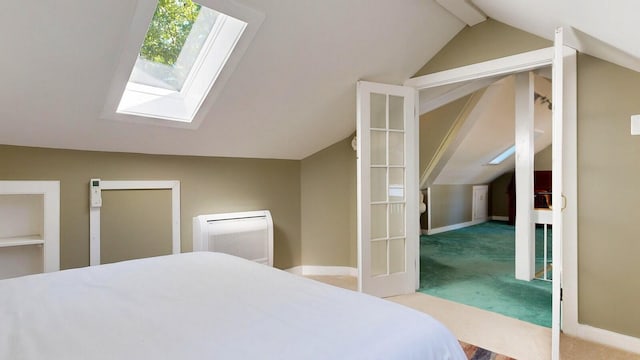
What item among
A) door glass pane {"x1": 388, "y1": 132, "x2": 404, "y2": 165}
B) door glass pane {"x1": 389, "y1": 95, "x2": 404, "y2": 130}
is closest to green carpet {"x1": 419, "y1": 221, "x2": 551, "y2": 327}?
door glass pane {"x1": 388, "y1": 132, "x2": 404, "y2": 165}

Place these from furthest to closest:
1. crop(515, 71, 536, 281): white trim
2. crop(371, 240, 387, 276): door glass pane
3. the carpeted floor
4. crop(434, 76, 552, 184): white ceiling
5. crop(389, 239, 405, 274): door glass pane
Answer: crop(434, 76, 552, 184): white ceiling → crop(515, 71, 536, 281): white trim → crop(389, 239, 405, 274): door glass pane → crop(371, 240, 387, 276): door glass pane → the carpeted floor

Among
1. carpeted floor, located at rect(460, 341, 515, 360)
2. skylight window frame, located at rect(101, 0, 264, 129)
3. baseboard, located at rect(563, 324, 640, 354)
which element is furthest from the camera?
baseboard, located at rect(563, 324, 640, 354)

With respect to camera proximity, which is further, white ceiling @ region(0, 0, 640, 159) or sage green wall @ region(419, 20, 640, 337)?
sage green wall @ region(419, 20, 640, 337)

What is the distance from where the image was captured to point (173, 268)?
66.3 inches

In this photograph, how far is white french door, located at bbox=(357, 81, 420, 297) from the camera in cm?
299

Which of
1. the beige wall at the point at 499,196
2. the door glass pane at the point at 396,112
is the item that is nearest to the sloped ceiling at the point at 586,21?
the door glass pane at the point at 396,112

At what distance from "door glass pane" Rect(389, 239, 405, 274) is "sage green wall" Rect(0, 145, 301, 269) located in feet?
3.72

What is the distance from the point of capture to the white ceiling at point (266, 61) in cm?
169

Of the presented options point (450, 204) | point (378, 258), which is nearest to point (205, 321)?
point (378, 258)

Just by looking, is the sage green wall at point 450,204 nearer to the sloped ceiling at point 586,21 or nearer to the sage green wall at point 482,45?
the sage green wall at point 482,45

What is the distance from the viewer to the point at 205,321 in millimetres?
1079

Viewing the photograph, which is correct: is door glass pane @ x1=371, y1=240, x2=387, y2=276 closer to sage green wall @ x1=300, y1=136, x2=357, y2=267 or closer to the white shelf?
sage green wall @ x1=300, y1=136, x2=357, y2=267

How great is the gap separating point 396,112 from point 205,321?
2.58 metres

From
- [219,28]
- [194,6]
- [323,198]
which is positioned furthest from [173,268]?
[323,198]
